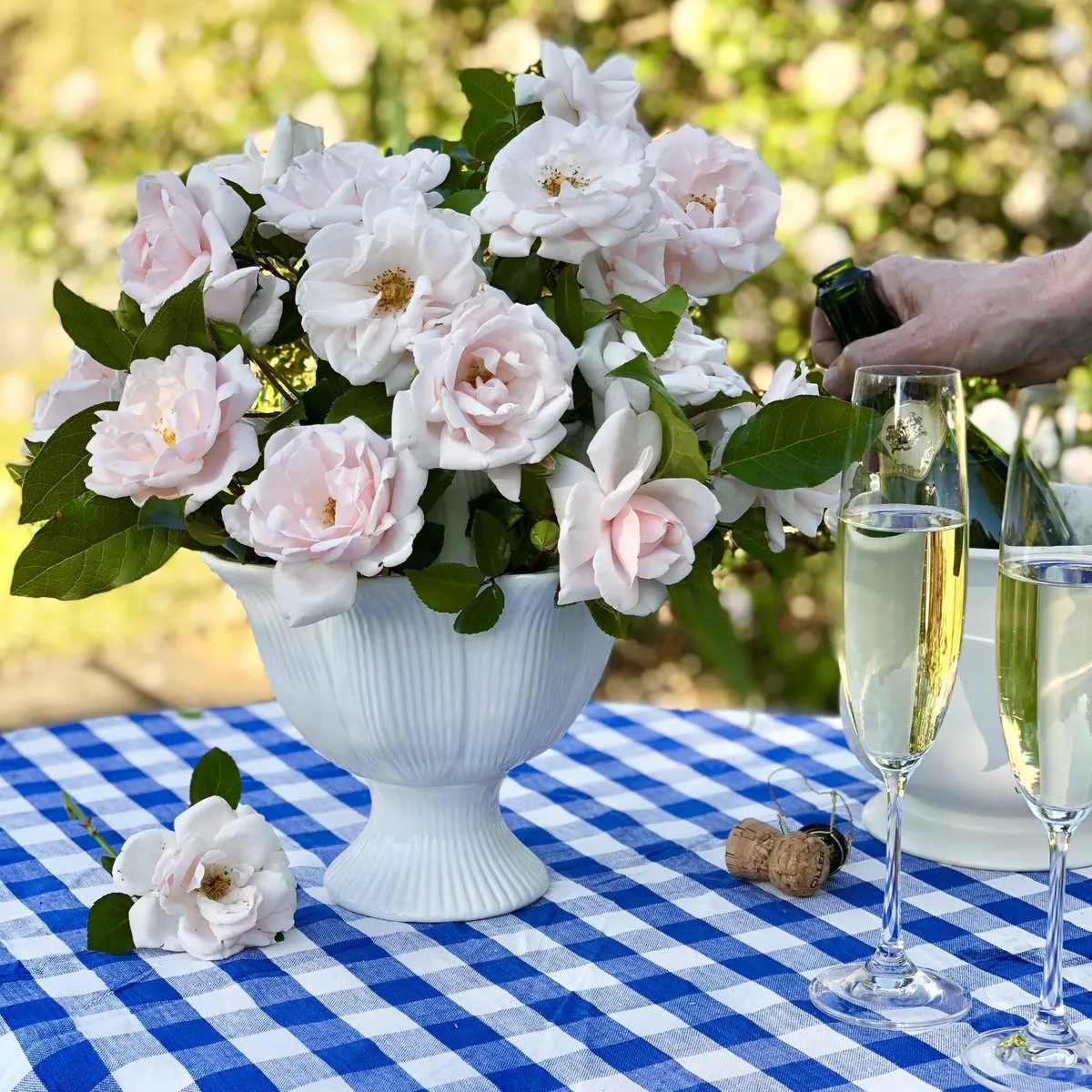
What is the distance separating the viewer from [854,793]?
149 centimetres

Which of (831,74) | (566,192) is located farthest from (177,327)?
(831,74)

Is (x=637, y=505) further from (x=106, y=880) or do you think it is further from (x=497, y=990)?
Answer: (x=106, y=880)

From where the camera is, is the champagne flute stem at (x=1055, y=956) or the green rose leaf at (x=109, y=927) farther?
the green rose leaf at (x=109, y=927)

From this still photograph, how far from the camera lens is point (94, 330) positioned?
3.57 ft

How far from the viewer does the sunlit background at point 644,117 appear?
11.7 feet

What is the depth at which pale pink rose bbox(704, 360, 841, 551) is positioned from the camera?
1119mm

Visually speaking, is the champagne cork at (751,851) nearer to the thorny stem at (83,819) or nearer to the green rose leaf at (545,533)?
the green rose leaf at (545,533)

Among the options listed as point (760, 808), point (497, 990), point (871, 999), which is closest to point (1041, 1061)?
point (871, 999)

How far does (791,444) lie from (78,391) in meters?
0.51

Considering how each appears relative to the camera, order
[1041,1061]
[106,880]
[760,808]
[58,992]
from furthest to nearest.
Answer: [760,808] → [106,880] → [58,992] → [1041,1061]

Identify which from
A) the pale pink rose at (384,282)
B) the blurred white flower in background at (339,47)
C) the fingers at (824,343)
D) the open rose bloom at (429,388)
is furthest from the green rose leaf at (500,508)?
the blurred white flower in background at (339,47)

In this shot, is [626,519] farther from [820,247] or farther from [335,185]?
[820,247]

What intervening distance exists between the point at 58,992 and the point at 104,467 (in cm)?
36

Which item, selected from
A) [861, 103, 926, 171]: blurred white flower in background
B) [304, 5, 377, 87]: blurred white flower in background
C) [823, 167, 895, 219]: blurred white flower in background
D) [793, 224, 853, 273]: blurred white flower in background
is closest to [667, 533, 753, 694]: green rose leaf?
[793, 224, 853, 273]: blurred white flower in background
